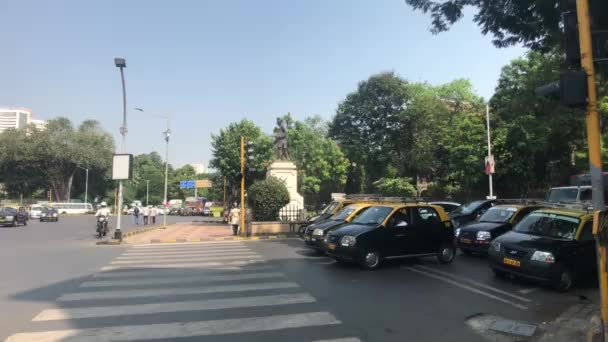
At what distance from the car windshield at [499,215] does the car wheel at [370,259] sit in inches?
192

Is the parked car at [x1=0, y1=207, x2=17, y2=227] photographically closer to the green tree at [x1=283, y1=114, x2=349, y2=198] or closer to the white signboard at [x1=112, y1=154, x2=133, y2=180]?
the white signboard at [x1=112, y1=154, x2=133, y2=180]

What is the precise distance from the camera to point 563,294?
26.6 feet

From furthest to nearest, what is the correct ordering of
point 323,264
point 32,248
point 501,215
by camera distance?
point 32,248 → point 501,215 → point 323,264

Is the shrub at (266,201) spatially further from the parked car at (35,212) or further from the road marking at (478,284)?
the parked car at (35,212)

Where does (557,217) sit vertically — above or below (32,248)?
above

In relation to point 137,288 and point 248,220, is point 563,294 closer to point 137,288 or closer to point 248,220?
point 137,288

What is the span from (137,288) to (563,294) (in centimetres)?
844

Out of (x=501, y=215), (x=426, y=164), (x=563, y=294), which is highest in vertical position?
(x=426, y=164)

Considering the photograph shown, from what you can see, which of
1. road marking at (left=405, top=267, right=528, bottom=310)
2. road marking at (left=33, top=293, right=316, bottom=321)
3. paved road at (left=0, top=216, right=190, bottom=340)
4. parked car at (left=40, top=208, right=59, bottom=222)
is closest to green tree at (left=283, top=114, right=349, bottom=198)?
parked car at (left=40, top=208, right=59, bottom=222)

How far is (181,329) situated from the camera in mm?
5691

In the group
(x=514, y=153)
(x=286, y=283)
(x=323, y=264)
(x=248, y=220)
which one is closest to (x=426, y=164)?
(x=514, y=153)

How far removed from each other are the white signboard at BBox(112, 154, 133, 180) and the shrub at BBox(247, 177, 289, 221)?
19.6 feet

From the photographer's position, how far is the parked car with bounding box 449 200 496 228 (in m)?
17.1

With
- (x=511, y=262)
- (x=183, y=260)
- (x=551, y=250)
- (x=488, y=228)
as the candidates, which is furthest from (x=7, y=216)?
(x=551, y=250)
